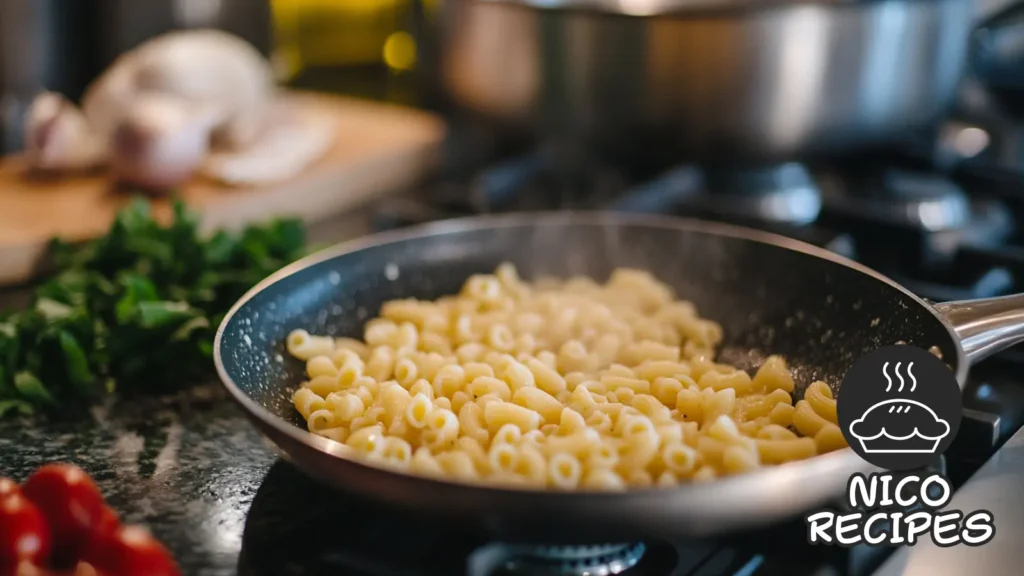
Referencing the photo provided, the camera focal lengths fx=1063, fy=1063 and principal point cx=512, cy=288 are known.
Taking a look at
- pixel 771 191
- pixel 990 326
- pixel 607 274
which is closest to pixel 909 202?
pixel 771 191

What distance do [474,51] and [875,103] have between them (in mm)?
453

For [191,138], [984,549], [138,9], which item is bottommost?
[984,549]

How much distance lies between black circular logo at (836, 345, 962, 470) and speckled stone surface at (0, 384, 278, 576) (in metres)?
0.39

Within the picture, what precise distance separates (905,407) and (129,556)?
458 millimetres

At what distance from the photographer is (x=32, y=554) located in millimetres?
548

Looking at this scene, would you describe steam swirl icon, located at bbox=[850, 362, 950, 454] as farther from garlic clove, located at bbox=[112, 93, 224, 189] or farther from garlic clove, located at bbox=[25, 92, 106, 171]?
garlic clove, located at bbox=[25, 92, 106, 171]

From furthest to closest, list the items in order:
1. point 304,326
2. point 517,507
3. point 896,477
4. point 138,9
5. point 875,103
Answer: point 138,9, point 875,103, point 304,326, point 896,477, point 517,507

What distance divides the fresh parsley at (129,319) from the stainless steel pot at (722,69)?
38cm

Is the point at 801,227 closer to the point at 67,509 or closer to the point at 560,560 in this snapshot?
the point at 560,560

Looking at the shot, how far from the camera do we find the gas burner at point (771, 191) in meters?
1.18

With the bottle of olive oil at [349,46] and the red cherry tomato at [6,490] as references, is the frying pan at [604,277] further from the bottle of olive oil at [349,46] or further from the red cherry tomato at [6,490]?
the bottle of olive oil at [349,46]

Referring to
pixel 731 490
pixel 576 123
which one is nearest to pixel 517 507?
pixel 731 490

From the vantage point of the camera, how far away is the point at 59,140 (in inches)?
49.6

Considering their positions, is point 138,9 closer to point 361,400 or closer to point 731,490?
point 361,400
